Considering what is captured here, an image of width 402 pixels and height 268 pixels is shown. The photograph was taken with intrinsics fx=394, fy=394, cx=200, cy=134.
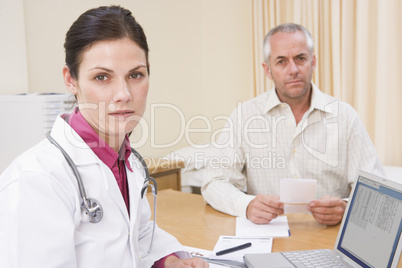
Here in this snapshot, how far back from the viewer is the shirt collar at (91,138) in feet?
3.64

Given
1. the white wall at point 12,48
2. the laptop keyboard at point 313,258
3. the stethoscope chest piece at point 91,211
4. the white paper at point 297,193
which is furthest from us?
the white wall at point 12,48

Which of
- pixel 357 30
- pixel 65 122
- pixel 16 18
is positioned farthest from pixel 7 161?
pixel 357 30

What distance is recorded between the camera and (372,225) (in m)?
1.11

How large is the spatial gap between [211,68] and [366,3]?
1.68 meters

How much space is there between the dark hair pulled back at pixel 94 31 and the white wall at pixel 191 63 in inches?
84.0

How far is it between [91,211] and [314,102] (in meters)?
1.49

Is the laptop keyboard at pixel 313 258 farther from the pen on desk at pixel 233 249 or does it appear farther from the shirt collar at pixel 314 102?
the shirt collar at pixel 314 102

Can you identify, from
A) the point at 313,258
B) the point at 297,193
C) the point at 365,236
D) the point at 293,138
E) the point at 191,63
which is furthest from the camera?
the point at 191,63

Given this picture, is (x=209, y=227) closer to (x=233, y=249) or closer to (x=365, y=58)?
(x=233, y=249)

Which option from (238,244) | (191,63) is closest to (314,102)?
(238,244)

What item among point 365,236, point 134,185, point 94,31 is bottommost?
point 365,236

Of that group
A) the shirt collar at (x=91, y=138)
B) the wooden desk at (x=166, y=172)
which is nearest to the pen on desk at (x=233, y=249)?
the shirt collar at (x=91, y=138)

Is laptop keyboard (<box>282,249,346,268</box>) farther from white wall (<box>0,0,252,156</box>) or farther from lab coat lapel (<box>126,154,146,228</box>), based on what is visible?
white wall (<box>0,0,252,156</box>)

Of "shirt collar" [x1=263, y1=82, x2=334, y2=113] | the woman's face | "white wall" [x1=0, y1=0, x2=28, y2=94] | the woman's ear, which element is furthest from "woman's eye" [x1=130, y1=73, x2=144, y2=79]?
"white wall" [x1=0, y1=0, x2=28, y2=94]
